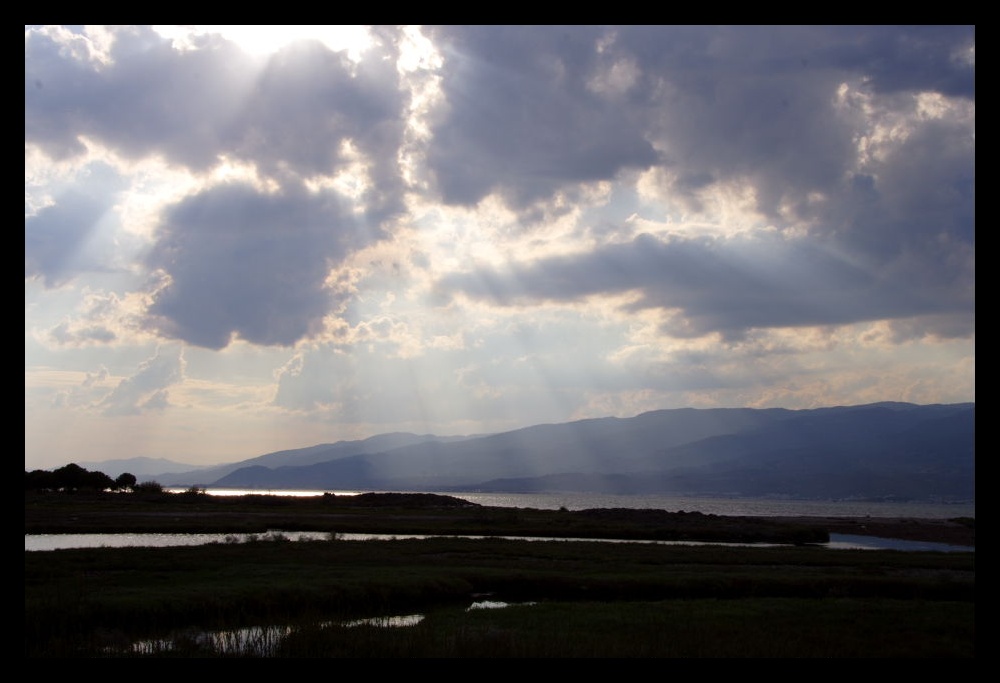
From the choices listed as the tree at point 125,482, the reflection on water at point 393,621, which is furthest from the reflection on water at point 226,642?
the tree at point 125,482

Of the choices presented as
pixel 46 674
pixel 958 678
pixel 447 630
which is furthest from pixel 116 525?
pixel 958 678

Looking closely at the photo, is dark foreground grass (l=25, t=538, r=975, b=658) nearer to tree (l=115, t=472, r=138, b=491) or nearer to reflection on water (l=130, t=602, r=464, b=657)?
reflection on water (l=130, t=602, r=464, b=657)

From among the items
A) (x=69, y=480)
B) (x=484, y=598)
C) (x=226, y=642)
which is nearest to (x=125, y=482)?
(x=69, y=480)

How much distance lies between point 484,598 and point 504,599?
900 millimetres

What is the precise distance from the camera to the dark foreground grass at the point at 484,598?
20.0m

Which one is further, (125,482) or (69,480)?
(125,482)

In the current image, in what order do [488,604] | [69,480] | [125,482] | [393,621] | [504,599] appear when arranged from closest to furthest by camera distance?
[393,621] < [488,604] < [504,599] < [69,480] < [125,482]

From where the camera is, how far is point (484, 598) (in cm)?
3309

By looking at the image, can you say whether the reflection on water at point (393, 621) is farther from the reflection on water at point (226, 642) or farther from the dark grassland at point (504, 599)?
the dark grassland at point (504, 599)

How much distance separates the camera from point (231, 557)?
131ft

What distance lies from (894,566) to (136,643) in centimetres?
4347

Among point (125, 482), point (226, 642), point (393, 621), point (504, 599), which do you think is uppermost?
point (226, 642)

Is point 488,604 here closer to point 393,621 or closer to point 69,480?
point 393,621
